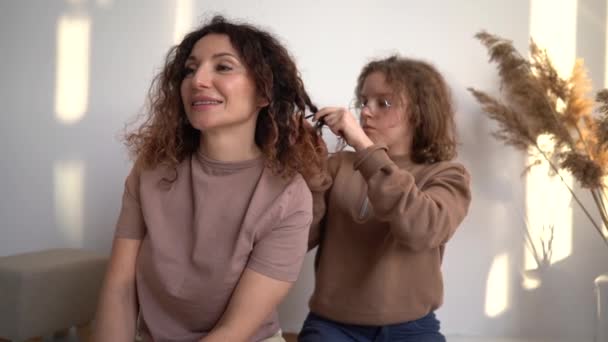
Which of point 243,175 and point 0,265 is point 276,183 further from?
point 0,265

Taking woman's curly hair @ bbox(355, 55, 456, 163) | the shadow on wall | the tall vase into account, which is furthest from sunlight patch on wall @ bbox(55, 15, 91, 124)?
the tall vase

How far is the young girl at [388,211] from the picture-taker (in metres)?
1.22

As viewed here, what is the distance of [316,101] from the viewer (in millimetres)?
1884

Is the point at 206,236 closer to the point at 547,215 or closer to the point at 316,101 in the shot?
the point at 316,101

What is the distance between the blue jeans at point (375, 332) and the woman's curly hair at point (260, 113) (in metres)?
0.42

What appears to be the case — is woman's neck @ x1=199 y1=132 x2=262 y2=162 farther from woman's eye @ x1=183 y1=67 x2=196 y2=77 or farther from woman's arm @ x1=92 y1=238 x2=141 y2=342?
woman's arm @ x1=92 y1=238 x2=141 y2=342

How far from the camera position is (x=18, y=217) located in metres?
2.09

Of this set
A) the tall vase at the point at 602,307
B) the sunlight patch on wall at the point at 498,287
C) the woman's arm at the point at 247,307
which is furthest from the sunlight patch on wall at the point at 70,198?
the tall vase at the point at 602,307

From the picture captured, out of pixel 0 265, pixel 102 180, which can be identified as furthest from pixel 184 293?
pixel 102 180

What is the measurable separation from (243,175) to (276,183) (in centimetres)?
8

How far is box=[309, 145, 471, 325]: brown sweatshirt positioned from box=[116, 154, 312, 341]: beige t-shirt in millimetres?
240

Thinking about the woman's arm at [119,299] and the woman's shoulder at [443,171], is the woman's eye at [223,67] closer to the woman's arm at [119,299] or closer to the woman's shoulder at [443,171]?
the woman's arm at [119,299]

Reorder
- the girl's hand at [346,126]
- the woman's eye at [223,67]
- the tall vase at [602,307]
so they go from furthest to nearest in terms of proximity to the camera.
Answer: the tall vase at [602,307], the girl's hand at [346,126], the woman's eye at [223,67]

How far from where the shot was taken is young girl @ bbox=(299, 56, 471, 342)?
1.22m
